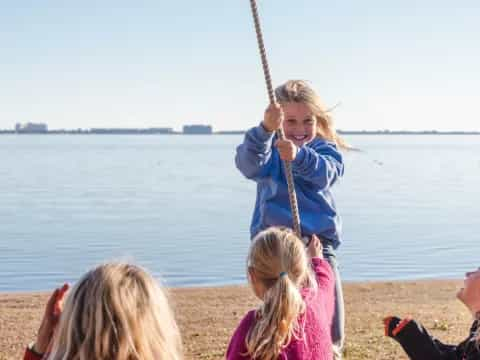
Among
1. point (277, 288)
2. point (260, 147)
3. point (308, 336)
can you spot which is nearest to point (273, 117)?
point (260, 147)

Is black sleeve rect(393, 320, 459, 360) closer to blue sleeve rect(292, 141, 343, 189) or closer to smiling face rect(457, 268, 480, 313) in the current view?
smiling face rect(457, 268, 480, 313)

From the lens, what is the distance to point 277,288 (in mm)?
3289

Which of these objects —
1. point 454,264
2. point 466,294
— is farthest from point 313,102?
point 454,264

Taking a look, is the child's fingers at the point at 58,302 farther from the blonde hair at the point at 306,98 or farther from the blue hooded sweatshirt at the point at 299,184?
the blonde hair at the point at 306,98

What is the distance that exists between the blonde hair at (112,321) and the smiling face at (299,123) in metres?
1.98

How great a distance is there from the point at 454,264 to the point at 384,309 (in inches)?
375

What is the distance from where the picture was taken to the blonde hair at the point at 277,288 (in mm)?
3277

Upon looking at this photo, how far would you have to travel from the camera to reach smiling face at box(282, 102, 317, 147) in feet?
14.4

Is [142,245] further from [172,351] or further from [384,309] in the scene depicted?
[172,351]

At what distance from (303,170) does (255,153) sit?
0.85 feet

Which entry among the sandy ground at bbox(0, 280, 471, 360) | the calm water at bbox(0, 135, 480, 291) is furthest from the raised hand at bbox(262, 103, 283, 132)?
the calm water at bbox(0, 135, 480, 291)

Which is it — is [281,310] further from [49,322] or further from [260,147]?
[260,147]

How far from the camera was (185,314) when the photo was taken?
390 inches

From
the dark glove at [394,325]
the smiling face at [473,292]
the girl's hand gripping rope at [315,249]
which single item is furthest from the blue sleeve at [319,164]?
the smiling face at [473,292]
